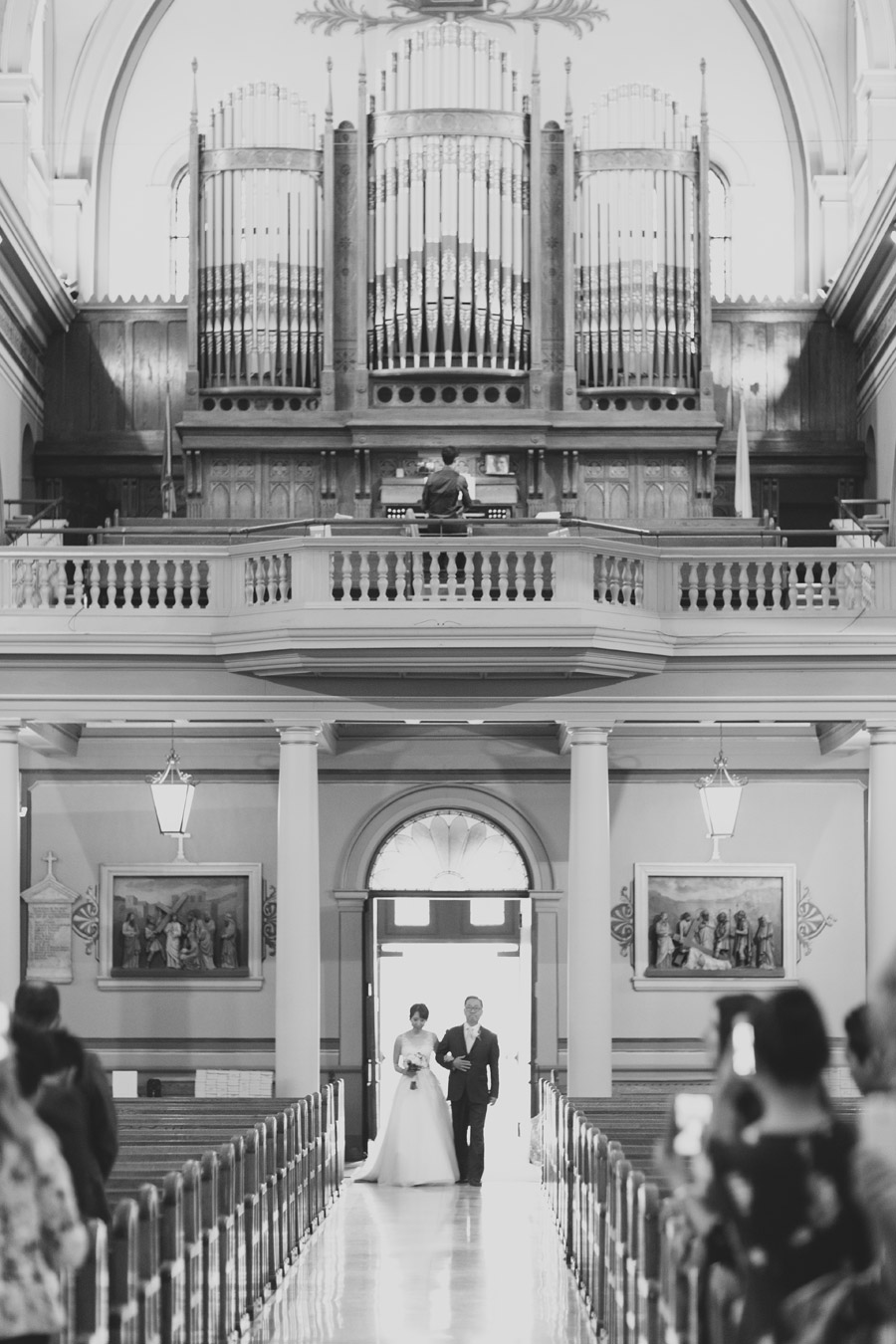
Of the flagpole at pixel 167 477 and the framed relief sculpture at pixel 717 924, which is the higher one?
the flagpole at pixel 167 477

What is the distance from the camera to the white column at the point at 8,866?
1725 cm

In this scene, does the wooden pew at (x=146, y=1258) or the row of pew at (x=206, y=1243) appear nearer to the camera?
the row of pew at (x=206, y=1243)

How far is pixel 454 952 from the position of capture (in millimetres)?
28484

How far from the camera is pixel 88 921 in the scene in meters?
20.8

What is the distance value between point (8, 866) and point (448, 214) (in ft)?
27.4

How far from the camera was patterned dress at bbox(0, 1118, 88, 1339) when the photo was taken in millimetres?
6289

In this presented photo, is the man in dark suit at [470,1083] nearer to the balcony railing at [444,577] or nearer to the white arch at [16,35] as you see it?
the balcony railing at [444,577]

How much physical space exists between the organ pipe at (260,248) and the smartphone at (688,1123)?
15420 mm

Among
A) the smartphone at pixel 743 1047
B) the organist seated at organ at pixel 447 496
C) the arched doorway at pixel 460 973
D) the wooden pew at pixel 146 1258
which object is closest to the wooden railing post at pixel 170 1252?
the wooden pew at pixel 146 1258

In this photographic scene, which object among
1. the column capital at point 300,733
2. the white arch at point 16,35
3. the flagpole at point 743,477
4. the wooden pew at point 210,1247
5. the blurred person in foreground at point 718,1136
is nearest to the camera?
the blurred person in foreground at point 718,1136

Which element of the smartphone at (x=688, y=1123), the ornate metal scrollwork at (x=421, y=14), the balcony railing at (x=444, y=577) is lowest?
the smartphone at (x=688, y=1123)

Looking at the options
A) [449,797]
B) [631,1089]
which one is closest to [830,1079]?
[631,1089]

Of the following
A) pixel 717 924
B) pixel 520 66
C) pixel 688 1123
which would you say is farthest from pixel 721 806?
pixel 688 1123

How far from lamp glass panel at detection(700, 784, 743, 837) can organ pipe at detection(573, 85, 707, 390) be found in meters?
4.71
